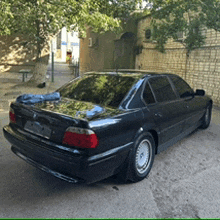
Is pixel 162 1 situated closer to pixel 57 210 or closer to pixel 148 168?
pixel 148 168

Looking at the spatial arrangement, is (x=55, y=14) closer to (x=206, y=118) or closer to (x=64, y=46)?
(x=206, y=118)

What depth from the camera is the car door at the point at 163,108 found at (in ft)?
12.5

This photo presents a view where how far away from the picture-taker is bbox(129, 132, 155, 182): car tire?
3381mm

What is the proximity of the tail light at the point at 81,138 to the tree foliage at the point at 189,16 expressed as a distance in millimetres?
6346

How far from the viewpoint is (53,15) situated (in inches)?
306

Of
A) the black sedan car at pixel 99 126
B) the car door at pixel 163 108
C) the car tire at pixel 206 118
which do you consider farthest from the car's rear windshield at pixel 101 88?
the car tire at pixel 206 118

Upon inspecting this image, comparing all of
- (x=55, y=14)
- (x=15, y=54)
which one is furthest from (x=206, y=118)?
(x=15, y=54)

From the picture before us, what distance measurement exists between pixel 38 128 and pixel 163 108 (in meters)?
1.92

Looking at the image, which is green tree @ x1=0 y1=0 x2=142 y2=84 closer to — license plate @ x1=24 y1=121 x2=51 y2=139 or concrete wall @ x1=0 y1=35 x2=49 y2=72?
license plate @ x1=24 y1=121 x2=51 y2=139

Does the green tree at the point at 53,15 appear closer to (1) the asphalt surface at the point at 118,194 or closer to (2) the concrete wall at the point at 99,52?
(1) the asphalt surface at the point at 118,194

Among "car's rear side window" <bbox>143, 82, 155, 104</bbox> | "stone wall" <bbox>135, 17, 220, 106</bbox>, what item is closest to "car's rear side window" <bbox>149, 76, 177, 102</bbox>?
"car's rear side window" <bbox>143, 82, 155, 104</bbox>

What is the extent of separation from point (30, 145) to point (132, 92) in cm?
152

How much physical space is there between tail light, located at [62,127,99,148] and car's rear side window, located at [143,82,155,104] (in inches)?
47.8

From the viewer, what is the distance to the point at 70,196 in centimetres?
315
